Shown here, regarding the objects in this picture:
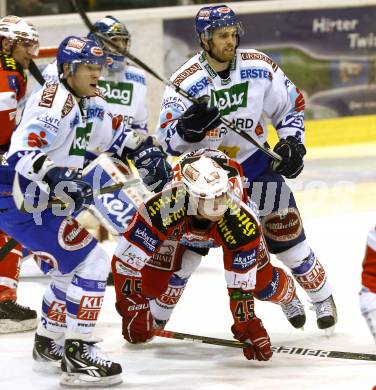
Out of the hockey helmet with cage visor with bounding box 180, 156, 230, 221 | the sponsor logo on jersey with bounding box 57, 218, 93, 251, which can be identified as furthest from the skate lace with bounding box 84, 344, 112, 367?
the hockey helmet with cage visor with bounding box 180, 156, 230, 221

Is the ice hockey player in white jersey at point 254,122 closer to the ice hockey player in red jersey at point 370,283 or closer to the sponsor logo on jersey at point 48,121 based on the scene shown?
the sponsor logo on jersey at point 48,121

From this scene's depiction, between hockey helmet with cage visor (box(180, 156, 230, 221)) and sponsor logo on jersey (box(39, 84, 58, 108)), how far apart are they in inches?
22.8

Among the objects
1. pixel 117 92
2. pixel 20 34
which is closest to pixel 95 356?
pixel 20 34

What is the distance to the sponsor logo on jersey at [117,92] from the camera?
6742 millimetres

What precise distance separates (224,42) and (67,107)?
35.2 inches

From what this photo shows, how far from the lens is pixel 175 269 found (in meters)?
4.95

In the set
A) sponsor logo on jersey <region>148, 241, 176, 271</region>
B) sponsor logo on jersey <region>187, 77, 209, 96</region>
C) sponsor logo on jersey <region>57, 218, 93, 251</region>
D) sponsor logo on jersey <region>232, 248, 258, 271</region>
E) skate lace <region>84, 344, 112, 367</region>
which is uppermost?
sponsor logo on jersey <region>187, 77, 209, 96</region>

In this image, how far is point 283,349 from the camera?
4.64 m

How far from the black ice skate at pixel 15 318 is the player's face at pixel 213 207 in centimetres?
124

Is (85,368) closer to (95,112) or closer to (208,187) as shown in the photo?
(208,187)

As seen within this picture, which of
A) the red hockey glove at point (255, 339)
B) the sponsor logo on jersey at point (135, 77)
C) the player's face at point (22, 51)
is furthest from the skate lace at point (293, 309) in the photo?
the sponsor logo on jersey at point (135, 77)

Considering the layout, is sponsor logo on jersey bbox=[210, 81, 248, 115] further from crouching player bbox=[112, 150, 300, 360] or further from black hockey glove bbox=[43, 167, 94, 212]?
black hockey glove bbox=[43, 167, 94, 212]

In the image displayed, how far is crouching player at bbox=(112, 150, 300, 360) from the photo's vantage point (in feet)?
14.5

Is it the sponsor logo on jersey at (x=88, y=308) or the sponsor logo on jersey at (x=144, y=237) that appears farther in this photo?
the sponsor logo on jersey at (x=144, y=237)
